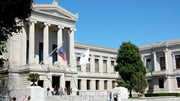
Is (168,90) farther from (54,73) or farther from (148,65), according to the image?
(54,73)

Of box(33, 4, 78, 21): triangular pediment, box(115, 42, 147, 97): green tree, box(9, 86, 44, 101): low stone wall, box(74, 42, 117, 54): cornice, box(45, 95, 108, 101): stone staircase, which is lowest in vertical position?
box(45, 95, 108, 101): stone staircase

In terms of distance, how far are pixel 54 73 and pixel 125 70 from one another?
50.6 feet

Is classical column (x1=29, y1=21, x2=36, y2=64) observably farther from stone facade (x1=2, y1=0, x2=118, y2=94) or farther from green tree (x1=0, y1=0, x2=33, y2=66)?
green tree (x1=0, y1=0, x2=33, y2=66)

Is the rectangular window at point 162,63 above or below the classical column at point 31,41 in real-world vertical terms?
below

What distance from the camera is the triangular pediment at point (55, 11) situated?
3824 cm

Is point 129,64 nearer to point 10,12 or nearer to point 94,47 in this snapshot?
point 94,47

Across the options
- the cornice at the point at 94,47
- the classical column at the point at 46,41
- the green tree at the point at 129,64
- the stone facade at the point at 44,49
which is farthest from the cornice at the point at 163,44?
the classical column at the point at 46,41

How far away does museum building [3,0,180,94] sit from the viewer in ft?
119

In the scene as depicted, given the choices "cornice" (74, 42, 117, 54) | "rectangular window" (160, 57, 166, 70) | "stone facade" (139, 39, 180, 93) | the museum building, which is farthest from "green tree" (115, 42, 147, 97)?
"rectangular window" (160, 57, 166, 70)

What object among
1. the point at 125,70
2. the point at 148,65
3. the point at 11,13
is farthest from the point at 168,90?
the point at 11,13

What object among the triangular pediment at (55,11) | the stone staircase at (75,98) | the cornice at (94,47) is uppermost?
the triangular pediment at (55,11)

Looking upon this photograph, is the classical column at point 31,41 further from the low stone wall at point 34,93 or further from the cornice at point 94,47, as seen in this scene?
the cornice at point 94,47

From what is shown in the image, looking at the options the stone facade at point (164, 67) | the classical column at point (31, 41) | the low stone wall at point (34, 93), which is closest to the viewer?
the low stone wall at point (34, 93)

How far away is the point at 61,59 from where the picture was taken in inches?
1597
